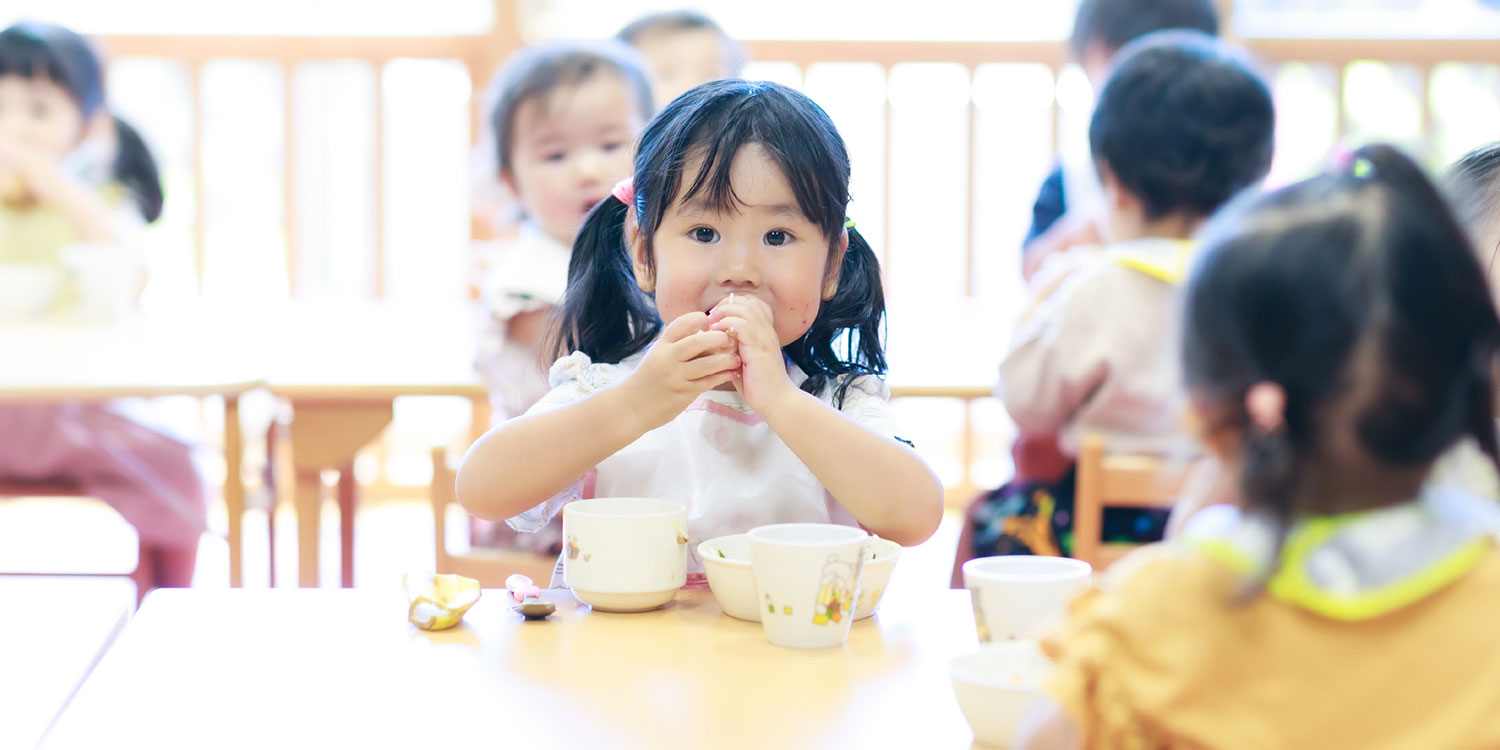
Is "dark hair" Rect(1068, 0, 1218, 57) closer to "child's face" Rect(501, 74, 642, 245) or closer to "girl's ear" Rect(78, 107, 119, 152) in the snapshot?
"child's face" Rect(501, 74, 642, 245)

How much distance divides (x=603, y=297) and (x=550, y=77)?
34.0 inches

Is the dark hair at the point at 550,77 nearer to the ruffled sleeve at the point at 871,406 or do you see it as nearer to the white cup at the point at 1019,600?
the ruffled sleeve at the point at 871,406

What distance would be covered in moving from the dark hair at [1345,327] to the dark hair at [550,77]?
1698 mm

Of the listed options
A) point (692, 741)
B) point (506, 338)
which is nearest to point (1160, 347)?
point (506, 338)

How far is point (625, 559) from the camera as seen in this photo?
1.04 m

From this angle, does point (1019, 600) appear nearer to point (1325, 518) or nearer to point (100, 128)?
point (1325, 518)

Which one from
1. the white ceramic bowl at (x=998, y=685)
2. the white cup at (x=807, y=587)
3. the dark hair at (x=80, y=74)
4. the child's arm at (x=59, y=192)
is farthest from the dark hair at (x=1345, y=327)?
the dark hair at (x=80, y=74)

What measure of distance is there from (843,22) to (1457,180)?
8.68 feet

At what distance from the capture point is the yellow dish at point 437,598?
997 mm

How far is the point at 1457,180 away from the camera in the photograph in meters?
1.39

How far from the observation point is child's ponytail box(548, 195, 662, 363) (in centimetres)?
143

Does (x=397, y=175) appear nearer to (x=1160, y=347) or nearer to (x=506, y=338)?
(x=506, y=338)

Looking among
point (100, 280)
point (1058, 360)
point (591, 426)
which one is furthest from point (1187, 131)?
point (100, 280)

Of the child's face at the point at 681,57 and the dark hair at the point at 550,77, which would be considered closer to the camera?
the dark hair at the point at 550,77
